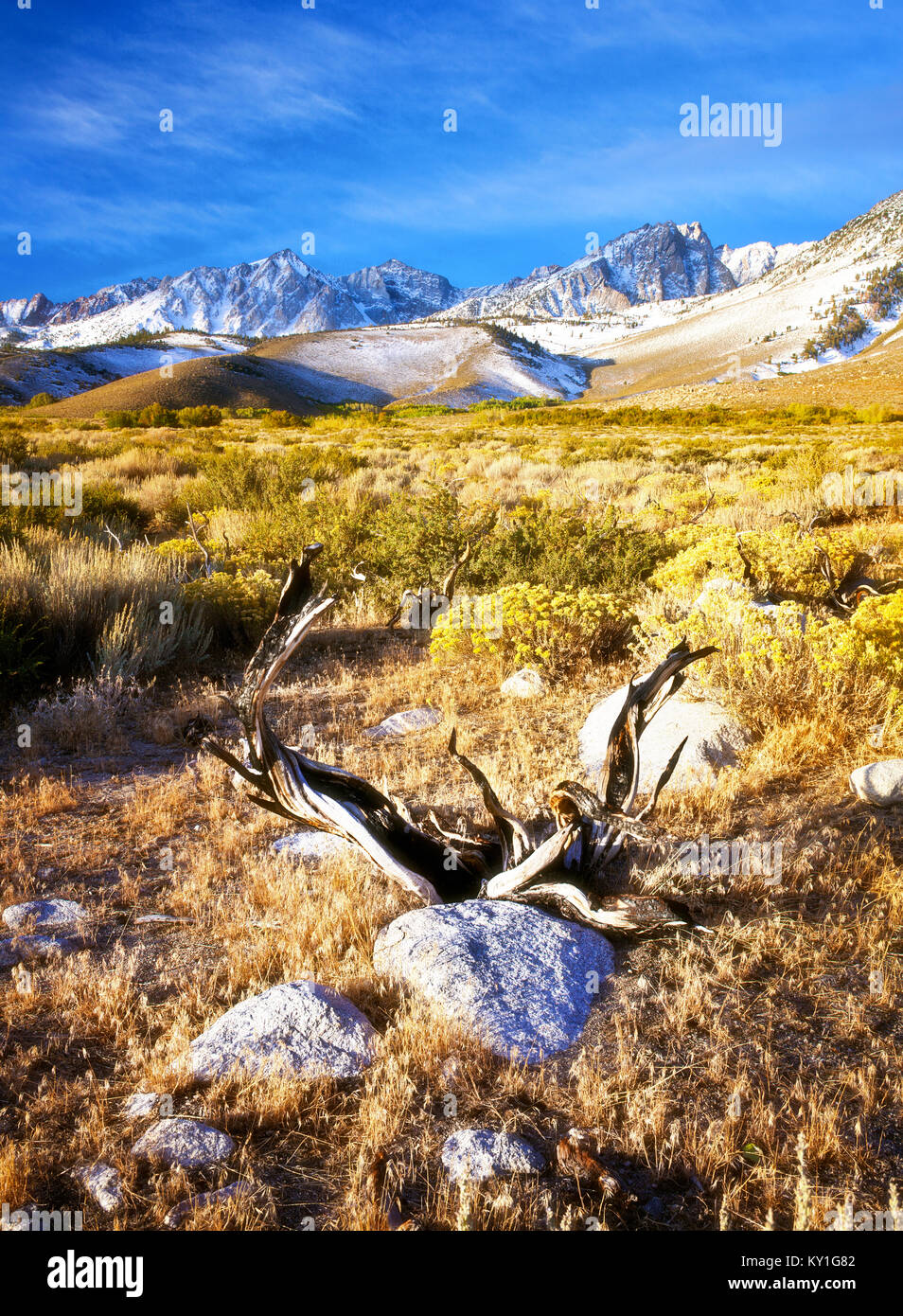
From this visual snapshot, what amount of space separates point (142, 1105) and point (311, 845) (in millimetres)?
1555

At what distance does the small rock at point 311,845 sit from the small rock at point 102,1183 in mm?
1631

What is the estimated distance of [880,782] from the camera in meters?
3.64

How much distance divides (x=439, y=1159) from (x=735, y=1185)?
0.73 m

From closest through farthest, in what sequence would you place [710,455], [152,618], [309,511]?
[152,618]
[309,511]
[710,455]

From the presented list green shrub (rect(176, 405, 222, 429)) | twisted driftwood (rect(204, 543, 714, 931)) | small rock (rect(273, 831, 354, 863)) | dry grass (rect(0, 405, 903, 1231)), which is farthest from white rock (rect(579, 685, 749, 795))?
green shrub (rect(176, 405, 222, 429))

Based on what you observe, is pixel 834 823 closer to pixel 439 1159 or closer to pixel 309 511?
pixel 439 1159

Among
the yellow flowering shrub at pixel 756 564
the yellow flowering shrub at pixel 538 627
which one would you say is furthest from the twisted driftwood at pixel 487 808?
the yellow flowering shrub at pixel 756 564

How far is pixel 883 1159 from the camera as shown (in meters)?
1.81

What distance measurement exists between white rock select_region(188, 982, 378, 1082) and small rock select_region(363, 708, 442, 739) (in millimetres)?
2650

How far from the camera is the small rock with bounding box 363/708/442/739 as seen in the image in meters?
4.96

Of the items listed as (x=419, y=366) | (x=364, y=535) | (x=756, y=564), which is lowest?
(x=756, y=564)

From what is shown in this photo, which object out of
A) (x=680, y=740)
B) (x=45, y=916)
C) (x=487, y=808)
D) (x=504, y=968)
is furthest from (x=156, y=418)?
(x=504, y=968)

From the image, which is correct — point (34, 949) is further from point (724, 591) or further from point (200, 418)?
point (200, 418)
